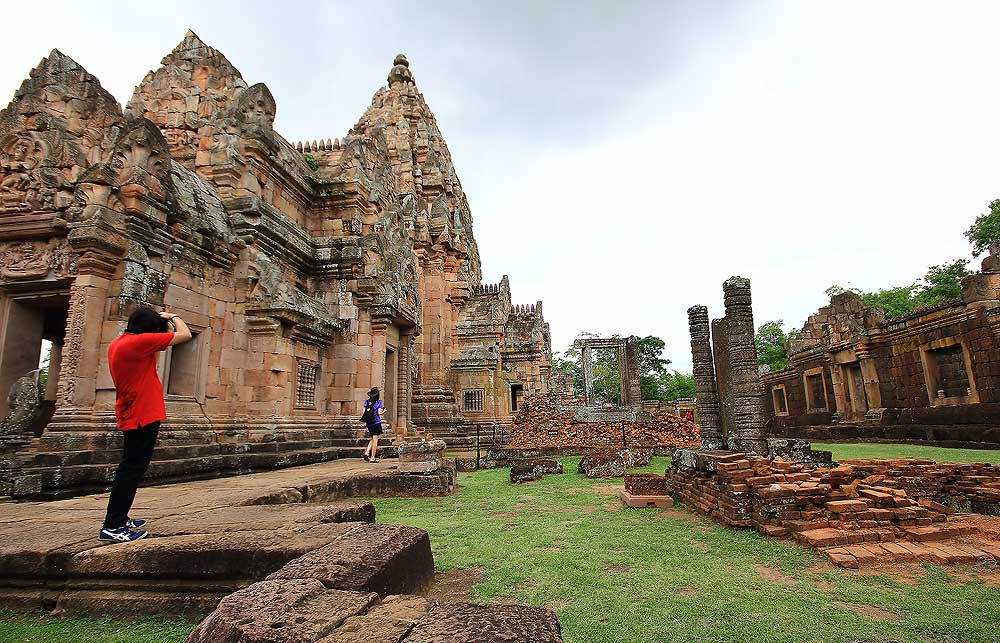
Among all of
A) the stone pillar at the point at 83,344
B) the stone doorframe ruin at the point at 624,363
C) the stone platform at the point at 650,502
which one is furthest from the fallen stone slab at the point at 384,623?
the stone doorframe ruin at the point at 624,363

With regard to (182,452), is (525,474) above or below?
below

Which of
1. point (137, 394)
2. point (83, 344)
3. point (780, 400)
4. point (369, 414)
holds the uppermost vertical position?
point (83, 344)

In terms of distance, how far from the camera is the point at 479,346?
1838cm

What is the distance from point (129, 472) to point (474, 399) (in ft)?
49.6

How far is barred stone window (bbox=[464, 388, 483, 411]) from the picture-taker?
1794cm

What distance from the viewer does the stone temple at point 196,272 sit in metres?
5.57

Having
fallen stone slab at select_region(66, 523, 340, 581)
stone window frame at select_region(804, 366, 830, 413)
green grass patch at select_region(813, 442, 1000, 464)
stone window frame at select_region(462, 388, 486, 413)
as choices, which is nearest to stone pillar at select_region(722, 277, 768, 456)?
green grass patch at select_region(813, 442, 1000, 464)

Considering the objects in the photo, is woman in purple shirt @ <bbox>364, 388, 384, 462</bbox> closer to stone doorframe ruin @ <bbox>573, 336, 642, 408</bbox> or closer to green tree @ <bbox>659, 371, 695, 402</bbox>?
stone doorframe ruin @ <bbox>573, 336, 642, 408</bbox>

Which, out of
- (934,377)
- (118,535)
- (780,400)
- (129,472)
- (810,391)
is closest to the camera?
(118,535)

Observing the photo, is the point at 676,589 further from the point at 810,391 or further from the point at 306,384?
the point at 810,391

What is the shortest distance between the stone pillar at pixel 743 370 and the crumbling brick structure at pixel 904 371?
7.55 meters

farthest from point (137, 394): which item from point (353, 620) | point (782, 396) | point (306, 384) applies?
point (782, 396)

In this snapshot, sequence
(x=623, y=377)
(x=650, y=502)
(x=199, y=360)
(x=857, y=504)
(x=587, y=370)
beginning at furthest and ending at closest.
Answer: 1. (x=587, y=370)
2. (x=623, y=377)
3. (x=199, y=360)
4. (x=650, y=502)
5. (x=857, y=504)

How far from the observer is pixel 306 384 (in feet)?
30.9
